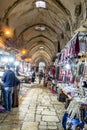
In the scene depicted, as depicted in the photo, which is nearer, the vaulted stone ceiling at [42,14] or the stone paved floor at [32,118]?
the stone paved floor at [32,118]

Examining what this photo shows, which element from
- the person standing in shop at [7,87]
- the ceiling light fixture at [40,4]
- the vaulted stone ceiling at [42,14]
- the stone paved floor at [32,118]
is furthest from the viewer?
the ceiling light fixture at [40,4]

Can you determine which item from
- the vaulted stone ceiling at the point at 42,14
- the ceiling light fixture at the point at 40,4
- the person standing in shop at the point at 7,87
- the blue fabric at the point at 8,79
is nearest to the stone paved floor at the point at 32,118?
the person standing in shop at the point at 7,87

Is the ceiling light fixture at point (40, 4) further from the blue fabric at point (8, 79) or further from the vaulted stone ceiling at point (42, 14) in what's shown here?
the blue fabric at point (8, 79)

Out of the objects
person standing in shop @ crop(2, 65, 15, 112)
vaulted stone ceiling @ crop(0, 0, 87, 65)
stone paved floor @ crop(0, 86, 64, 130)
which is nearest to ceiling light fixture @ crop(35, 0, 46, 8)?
vaulted stone ceiling @ crop(0, 0, 87, 65)

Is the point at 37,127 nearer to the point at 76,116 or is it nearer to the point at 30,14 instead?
the point at 76,116

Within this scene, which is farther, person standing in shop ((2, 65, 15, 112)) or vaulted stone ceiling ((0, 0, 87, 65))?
vaulted stone ceiling ((0, 0, 87, 65))

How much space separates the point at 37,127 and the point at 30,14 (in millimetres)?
12546

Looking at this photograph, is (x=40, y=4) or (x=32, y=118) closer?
(x=32, y=118)

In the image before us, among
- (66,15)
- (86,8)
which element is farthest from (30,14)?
(86,8)

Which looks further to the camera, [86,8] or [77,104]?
[86,8]

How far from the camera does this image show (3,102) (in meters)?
8.95

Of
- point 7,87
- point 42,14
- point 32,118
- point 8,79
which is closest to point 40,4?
point 42,14

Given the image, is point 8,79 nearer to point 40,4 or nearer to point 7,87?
point 7,87

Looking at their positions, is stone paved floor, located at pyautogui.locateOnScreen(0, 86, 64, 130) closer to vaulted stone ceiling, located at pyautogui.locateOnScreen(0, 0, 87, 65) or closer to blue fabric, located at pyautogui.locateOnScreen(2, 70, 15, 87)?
blue fabric, located at pyautogui.locateOnScreen(2, 70, 15, 87)
